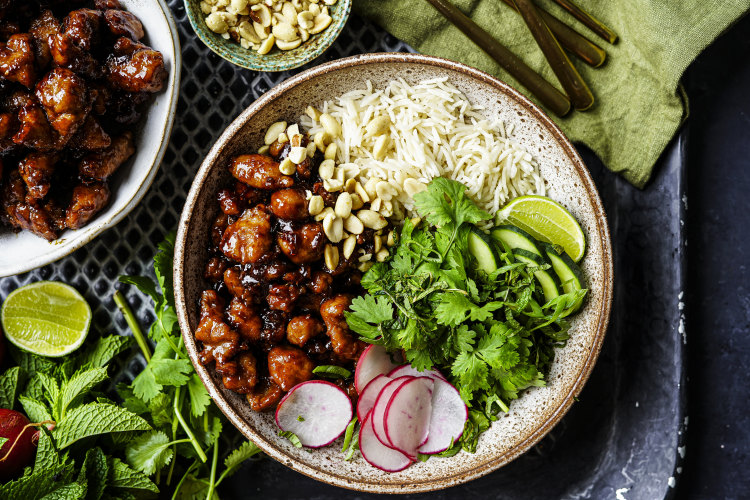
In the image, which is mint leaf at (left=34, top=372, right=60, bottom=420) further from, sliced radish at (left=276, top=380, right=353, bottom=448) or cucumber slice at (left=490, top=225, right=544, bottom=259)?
cucumber slice at (left=490, top=225, right=544, bottom=259)

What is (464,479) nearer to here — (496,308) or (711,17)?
(496,308)

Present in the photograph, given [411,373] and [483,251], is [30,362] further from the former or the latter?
[483,251]

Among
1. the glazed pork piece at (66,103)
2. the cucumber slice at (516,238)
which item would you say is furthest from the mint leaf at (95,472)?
the cucumber slice at (516,238)

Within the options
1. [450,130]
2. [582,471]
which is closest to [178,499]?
[582,471]

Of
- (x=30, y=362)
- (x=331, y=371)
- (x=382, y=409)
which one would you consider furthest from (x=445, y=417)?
(x=30, y=362)

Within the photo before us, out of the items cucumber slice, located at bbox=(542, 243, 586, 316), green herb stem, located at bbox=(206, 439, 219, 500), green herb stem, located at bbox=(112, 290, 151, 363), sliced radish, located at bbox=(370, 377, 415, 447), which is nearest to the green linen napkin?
cucumber slice, located at bbox=(542, 243, 586, 316)
